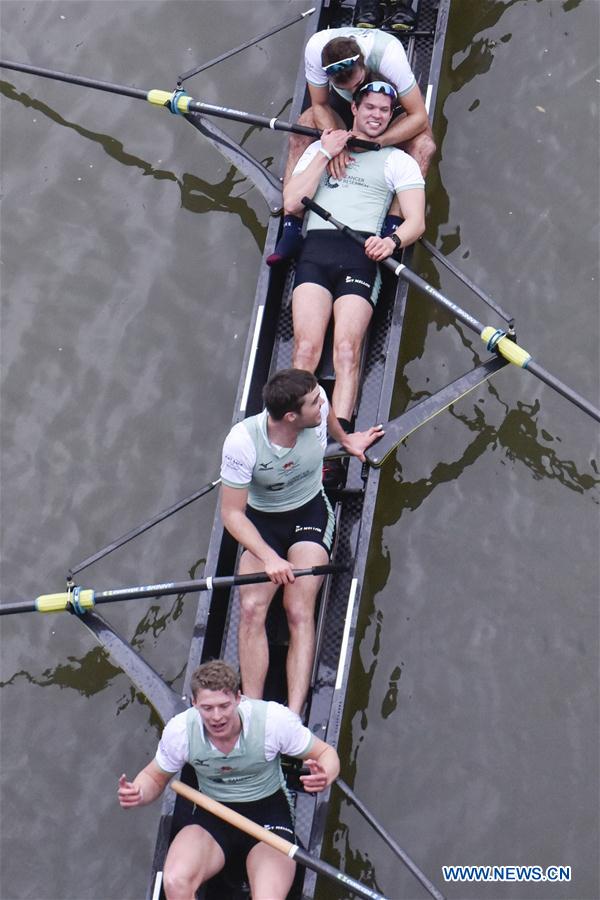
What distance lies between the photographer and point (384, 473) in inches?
300

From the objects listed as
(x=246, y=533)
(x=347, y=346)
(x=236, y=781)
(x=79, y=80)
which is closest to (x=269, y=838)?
(x=236, y=781)

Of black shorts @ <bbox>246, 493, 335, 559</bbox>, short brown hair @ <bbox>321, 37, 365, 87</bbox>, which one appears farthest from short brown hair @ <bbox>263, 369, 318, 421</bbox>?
short brown hair @ <bbox>321, 37, 365, 87</bbox>

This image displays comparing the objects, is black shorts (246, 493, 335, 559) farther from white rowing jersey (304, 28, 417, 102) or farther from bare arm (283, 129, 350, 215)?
white rowing jersey (304, 28, 417, 102)

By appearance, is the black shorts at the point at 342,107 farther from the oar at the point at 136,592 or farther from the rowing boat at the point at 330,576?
the oar at the point at 136,592

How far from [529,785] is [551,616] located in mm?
934

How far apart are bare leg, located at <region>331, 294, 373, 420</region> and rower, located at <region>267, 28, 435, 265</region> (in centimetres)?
52

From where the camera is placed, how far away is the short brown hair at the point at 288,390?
5.83m

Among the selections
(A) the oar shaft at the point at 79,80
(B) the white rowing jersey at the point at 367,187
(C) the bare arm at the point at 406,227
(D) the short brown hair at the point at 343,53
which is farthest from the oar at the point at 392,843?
(A) the oar shaft at the point at 79,80

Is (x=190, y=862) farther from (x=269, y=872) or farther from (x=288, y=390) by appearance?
(x=288, y=390)

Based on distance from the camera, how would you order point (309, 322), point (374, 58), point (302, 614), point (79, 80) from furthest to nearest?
point (79, 80)
point (374, 58)
point (309, 322)
point (302, 614)

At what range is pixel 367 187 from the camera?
7.40 meters

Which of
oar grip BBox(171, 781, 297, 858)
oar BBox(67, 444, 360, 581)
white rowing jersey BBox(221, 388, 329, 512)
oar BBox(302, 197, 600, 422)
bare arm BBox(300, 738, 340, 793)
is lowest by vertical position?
oar grip BBox(171, 781, 297, 858)

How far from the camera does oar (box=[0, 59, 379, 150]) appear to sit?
775 centimetres

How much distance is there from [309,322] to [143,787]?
2.75 meters
